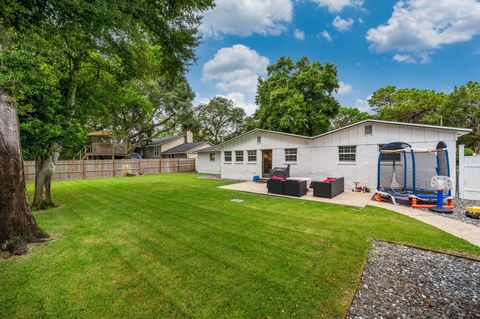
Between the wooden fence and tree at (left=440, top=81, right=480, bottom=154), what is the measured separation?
2441cm

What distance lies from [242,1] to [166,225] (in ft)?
32.1

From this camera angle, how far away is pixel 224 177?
622 inches

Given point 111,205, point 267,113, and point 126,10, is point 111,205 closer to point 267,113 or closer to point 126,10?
point 126,10

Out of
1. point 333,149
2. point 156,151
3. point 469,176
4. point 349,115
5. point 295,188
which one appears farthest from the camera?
point 349,115

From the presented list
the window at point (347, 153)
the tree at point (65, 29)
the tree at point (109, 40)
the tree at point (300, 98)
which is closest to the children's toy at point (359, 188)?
the window at point (347, 153)

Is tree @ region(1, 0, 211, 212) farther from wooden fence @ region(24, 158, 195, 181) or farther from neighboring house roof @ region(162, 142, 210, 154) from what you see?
neighboring house roof @ region(162, 142, 210, 154)

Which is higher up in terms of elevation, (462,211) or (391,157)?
(391,157)

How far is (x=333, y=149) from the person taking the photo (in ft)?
35.3

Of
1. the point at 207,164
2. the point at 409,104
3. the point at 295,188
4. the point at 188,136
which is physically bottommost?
the point at 295,188

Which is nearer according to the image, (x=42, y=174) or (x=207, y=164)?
(x=42, y=174)

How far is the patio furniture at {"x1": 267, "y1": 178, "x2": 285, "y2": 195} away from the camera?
8984mm

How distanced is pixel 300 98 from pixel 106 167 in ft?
57.9

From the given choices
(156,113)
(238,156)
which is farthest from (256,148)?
(156,113)

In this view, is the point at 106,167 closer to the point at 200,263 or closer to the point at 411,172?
Answer: the point at 200,263
